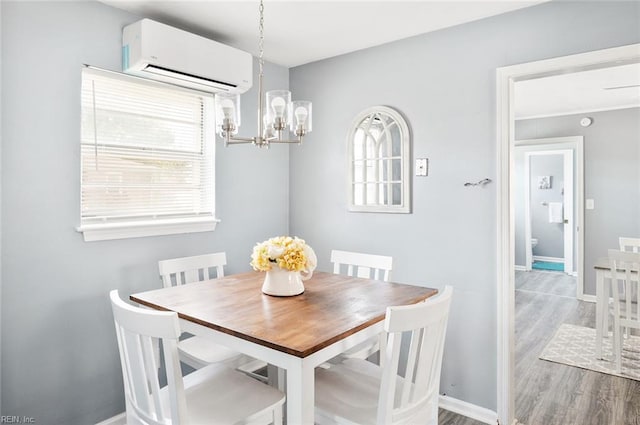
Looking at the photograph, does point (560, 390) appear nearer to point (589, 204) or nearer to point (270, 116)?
point (270, 116)

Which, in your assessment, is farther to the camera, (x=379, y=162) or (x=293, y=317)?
(x=379, y=162)

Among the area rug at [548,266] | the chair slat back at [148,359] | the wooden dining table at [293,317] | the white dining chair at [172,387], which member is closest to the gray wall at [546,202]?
the area rug at [548,266]

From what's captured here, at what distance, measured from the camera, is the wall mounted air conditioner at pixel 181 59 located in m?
2.33

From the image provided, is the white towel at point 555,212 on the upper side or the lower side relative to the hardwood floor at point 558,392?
upper

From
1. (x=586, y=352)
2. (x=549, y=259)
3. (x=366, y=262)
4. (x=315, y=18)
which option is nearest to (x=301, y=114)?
(x=315, y=18)

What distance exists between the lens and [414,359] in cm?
148

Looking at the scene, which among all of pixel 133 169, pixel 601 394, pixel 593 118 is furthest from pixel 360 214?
pixel 593 118

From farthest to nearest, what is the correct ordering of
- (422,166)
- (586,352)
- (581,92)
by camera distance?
1. (581,92)
2. (586,352)
3. (422,166)

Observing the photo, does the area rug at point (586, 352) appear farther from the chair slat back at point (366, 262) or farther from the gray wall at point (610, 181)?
the chair slat back at point (366, 262)

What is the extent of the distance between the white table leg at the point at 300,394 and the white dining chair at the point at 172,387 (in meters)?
0.33

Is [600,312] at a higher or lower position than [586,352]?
higher

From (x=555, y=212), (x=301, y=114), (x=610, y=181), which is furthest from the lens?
(x=555, y=212)

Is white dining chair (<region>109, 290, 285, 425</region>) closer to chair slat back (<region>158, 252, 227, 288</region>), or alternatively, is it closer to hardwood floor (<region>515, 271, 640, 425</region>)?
chair slat back (<region>158, 252, 227, 288</region>)

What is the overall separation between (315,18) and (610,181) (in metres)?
4.61
